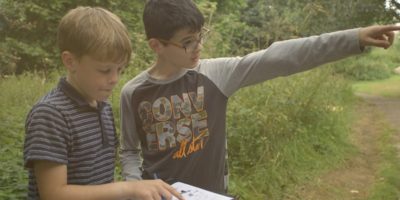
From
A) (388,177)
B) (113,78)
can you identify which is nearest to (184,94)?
(113,78)

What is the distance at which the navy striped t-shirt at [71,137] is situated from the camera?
1529 mm

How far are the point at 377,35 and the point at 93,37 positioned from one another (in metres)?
1.00

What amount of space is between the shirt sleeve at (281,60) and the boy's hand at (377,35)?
0.02 metres

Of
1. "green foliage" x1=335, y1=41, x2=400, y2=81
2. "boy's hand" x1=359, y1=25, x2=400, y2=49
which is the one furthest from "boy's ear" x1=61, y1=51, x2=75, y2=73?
"green foliage" x1=335, y1=41, x2=400, y2=81

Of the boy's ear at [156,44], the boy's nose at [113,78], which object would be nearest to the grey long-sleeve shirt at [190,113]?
the boy's ear at [156,44]

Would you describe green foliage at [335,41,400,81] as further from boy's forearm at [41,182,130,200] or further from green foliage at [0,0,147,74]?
boy's forearm at [41,182,130,200]

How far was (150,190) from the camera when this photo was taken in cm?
152

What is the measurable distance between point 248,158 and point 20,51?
6.66 meters

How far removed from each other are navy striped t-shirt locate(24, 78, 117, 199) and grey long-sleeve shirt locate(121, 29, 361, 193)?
0.26 meters

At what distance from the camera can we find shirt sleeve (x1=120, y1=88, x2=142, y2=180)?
213 cm

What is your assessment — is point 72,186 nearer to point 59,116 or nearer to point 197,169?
point 59,116

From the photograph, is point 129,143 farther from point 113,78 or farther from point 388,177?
point 388,177

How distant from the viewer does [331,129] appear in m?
6.74

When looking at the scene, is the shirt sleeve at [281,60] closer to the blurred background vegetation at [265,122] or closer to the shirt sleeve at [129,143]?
the shirt sleeve at [129,143]
